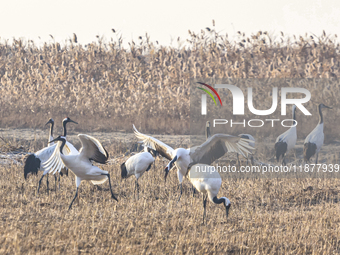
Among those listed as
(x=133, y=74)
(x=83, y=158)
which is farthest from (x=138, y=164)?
(x=133, y=74)

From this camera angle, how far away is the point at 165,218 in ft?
18.6

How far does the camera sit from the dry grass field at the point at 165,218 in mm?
4652

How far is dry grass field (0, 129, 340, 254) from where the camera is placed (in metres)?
4.65

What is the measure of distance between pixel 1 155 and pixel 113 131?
14.0 ft

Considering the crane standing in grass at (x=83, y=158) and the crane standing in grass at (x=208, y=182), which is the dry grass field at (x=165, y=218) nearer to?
the crane standing in grass at (x=208, y=182)

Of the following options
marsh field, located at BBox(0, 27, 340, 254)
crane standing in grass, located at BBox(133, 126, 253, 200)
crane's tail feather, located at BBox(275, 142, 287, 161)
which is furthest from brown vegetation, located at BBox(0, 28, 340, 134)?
crane standing in grass, located at BBox(133, 126, 253, 200)

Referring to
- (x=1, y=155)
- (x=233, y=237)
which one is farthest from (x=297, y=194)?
(x=1, y=155)

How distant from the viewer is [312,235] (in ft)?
16.9

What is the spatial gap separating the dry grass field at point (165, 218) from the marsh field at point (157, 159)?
17mm

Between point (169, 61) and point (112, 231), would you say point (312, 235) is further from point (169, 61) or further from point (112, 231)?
point (169, 61)

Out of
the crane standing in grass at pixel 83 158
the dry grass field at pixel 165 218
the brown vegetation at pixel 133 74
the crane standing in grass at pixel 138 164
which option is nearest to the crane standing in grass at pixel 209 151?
the crane standing in grass at pixel 138 164

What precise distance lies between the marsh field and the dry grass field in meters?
0.02

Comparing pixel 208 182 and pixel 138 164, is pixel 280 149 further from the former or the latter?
pixel 208 182

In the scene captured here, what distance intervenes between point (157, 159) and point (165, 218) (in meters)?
4.04
